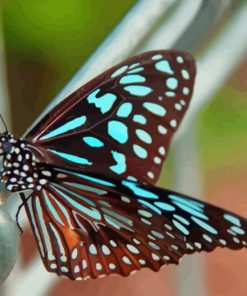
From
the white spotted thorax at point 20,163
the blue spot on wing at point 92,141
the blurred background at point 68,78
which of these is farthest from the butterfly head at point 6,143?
the blurred background at point 68,78

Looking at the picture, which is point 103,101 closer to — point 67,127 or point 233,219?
point 67,127

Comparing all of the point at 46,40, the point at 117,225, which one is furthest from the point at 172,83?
the point at 46,40

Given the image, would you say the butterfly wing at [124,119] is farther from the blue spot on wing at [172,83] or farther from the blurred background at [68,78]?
the blurred background at [68,78]

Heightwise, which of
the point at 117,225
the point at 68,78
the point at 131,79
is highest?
the point at 131,79

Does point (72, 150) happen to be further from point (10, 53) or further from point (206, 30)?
point (10, 53)

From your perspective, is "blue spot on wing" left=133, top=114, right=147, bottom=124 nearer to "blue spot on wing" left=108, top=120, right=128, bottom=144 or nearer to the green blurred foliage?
"blue spot on wing" left=108, top=120, right=128, bottom=144
